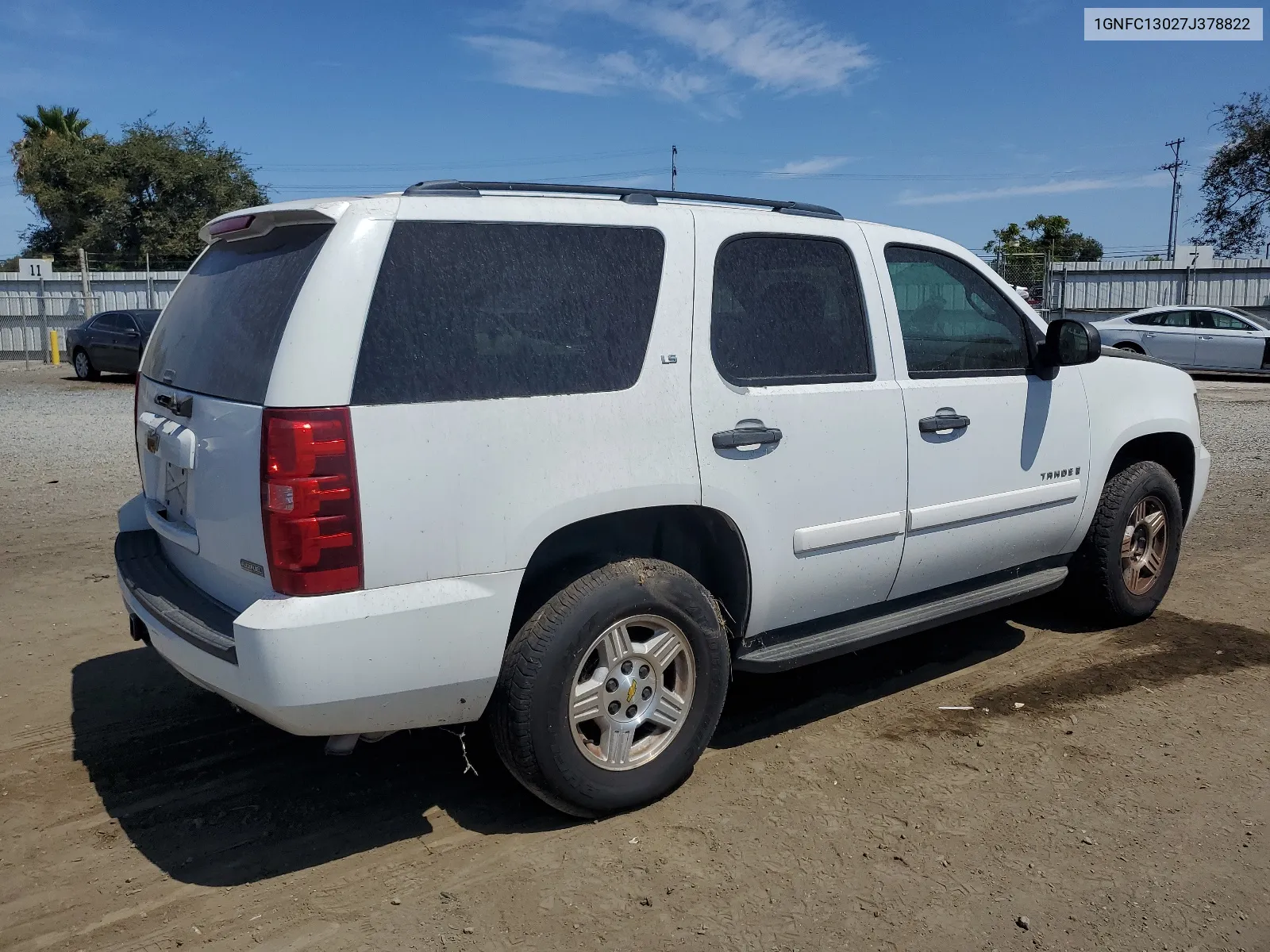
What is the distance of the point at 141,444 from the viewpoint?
12.9ft

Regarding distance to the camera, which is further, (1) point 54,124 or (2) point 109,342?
(1) point 54,124

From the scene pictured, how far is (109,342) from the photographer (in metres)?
19.7

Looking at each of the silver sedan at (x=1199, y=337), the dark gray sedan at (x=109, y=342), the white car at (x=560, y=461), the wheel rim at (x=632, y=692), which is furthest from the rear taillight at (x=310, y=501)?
the silver sedan at (x=1199, y=337)

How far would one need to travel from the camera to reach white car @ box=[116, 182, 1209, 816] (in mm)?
2973

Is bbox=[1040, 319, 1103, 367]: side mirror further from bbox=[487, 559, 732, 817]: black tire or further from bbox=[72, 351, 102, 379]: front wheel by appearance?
bbox=[72, 351, 102, 379]: front wheel

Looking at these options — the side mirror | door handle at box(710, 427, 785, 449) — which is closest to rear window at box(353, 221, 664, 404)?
door handle at box(710, 427, 785, 449)

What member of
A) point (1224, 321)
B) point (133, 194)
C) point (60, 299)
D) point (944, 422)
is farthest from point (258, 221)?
point (133, 194)

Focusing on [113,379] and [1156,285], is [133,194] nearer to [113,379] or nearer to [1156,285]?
[113,379]

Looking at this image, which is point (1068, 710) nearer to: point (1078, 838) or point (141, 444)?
point (1078, 838)

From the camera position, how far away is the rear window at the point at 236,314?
3.11m

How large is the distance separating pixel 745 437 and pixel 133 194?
138 feet

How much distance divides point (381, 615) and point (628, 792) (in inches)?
43.5

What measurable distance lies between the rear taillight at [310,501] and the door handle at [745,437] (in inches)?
49.1

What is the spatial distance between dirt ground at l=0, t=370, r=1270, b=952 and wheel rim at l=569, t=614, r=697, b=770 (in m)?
0.25
